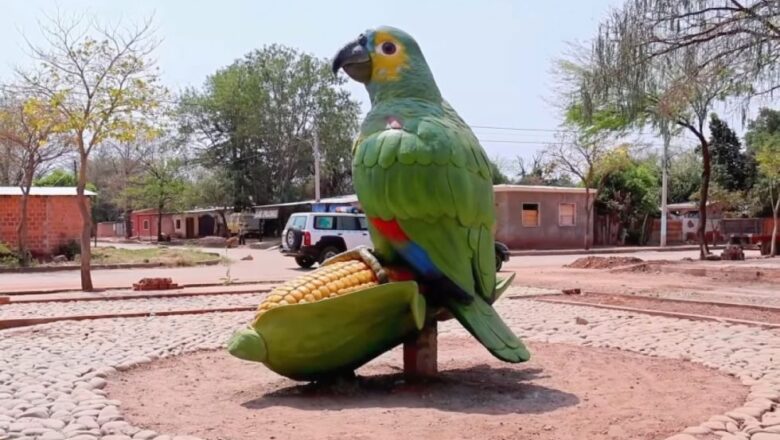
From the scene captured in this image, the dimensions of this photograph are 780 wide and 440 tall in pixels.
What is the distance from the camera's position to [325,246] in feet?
70.0

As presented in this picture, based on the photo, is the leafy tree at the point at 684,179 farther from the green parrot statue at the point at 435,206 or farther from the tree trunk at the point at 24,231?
the green parrot statue at the point at 435,206

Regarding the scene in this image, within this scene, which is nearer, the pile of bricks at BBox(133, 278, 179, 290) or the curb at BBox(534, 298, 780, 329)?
the curb at BBox(534, 298, 780, 329)

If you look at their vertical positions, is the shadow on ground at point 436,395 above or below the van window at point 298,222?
below

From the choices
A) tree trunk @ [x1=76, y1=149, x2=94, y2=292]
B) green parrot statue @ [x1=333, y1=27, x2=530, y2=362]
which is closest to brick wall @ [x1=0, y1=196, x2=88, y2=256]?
tree trunk @ [x1=76, y1=149, x2=94, y2=292]

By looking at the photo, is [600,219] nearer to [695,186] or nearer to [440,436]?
[695,186]

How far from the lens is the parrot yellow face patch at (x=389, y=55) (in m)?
6.26

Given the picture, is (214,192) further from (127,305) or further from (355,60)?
(355,60)

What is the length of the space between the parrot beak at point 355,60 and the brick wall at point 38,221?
2207 centimetres

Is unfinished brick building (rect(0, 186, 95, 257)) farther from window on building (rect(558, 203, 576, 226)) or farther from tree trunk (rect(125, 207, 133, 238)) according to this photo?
tree trunk (rect(125, 207, 133, 238))

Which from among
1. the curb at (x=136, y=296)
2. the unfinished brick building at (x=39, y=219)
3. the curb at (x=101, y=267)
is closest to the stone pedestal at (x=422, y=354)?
the curb at (x=136, y=296)

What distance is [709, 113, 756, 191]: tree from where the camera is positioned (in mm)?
43406

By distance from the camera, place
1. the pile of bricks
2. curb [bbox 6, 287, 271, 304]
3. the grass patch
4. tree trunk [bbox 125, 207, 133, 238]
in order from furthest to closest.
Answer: tree trunk [bbox 125, 207, 133, 238] < the grass patch < the pile of bricks < curb [bbox 6, 287, 271, 304]

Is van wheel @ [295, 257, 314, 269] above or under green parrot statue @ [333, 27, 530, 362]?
under

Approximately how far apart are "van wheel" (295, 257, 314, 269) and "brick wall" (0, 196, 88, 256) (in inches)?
372
